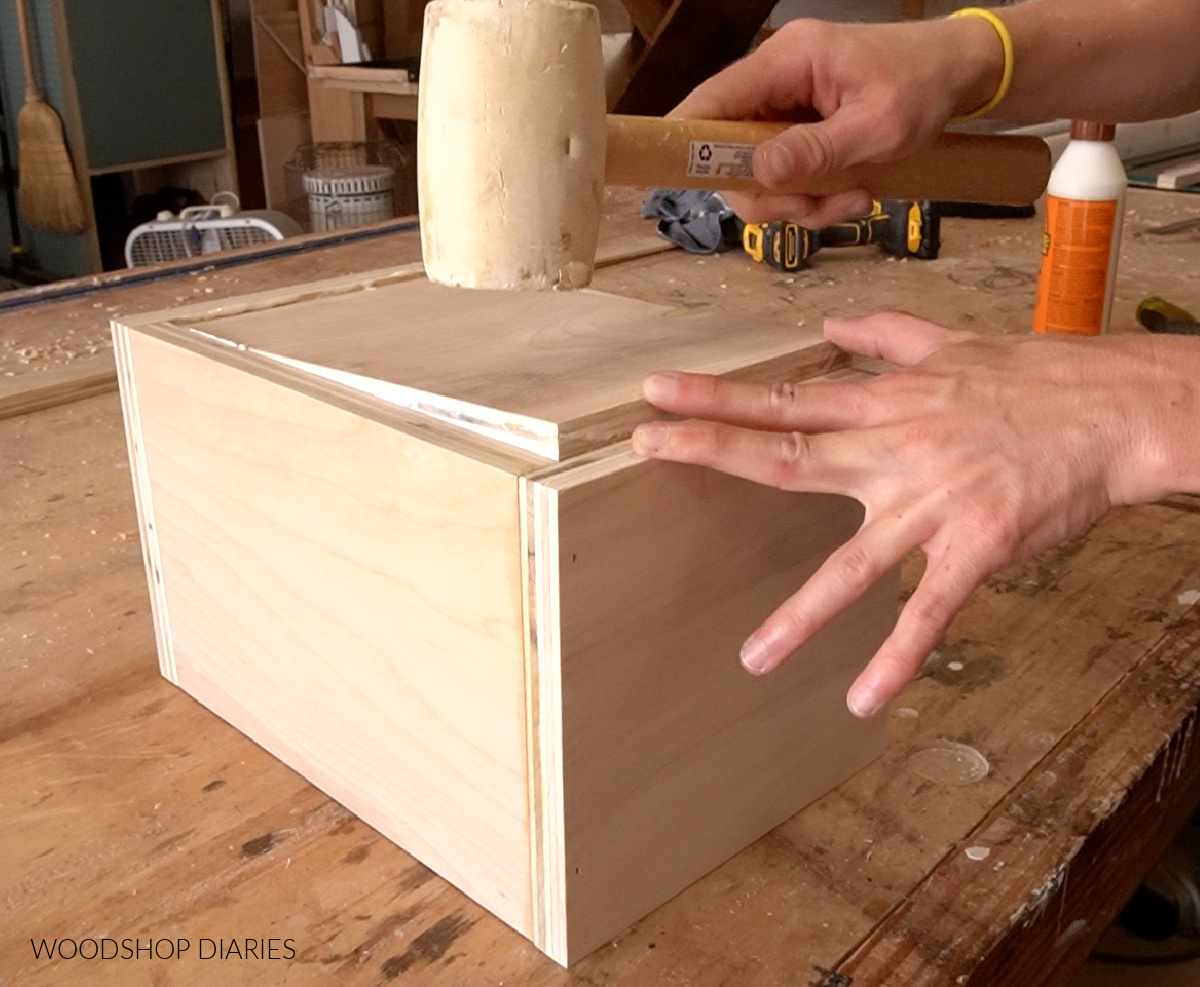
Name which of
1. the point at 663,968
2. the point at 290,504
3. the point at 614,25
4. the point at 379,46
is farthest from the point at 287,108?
the point at 663,968

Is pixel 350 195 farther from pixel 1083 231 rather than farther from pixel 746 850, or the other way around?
pixel 746 850

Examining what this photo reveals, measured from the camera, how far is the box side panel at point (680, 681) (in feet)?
1.93

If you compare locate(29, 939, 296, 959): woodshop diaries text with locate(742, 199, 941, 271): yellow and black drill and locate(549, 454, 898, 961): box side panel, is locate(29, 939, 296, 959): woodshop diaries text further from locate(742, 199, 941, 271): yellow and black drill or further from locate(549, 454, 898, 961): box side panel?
locate(742, 199, 941, 271): yellow and black drill

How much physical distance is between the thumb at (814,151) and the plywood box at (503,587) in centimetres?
11

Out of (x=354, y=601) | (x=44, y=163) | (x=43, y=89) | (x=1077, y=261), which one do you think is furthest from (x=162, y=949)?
(x=43, y=89)

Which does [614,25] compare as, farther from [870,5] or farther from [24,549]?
[24,549]

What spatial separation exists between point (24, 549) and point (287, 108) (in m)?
3.09

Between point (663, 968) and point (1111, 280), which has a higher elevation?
point (1111, 280)

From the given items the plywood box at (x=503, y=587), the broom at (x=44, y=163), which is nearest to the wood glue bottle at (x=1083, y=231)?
the plywood box at (x=503, y=587)

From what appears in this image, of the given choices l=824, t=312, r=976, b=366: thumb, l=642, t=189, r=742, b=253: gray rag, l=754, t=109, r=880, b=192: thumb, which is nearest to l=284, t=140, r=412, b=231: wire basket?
l=642, t=189, r=742, b=253: gray rag

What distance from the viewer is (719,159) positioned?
80 cm

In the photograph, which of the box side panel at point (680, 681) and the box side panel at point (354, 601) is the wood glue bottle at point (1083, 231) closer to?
the box side panel at point (680, 681)

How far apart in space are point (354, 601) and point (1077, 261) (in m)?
0.99

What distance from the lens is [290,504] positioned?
0.72 metres
